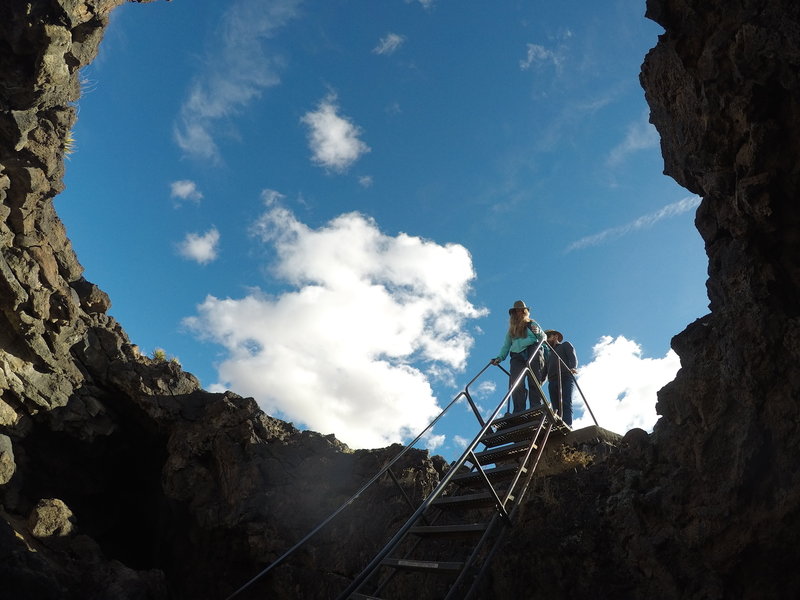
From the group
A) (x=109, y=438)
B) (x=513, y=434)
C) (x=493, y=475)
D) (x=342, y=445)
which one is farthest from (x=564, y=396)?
(x=109, y=438)

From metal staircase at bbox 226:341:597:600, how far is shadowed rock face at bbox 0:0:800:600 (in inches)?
13.6

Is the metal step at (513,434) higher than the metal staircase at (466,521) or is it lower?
higher

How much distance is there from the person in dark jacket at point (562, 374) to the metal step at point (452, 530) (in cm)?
364

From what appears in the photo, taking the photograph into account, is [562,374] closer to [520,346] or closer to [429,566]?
[520,346]

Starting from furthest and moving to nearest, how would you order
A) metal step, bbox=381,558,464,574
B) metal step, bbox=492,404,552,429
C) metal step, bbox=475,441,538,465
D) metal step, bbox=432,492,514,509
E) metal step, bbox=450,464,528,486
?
metal step, bbox=492,404,552,429, metal step, bbox=475,441,538,465, metal step, bbox=450,464,528,486, metal step, bbox=432,492,514,509, metal step, bbox=381,558,464,574

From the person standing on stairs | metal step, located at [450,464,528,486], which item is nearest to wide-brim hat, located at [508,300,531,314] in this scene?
the person standing on stairs

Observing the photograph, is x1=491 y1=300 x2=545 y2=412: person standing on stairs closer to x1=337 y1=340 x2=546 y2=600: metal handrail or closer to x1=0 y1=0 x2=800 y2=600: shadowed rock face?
x1=337 y1=340 x2=546 y2=600: metal handrail

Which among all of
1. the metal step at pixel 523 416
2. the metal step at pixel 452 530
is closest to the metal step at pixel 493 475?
the metal step at pixel 452 530

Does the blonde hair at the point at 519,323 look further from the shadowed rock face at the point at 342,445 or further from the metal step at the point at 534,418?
the shadowed rock face at the point at 342,445

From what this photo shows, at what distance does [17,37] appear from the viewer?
9.09 metres

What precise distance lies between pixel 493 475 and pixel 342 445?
4.16 meters

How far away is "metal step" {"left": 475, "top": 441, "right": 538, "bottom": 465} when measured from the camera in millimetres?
6941

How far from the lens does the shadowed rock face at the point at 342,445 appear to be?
411 cm

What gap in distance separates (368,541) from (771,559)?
5.31 meters
